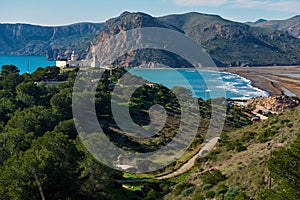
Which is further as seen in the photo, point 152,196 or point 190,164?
point 190,164

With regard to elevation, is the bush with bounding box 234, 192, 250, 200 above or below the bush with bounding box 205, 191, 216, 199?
above

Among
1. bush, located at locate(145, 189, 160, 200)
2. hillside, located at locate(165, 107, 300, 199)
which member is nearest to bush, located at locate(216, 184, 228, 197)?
hillside, located at locate(165, 107, 300, 199)

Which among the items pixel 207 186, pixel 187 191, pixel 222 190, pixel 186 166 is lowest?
pixel 186 166

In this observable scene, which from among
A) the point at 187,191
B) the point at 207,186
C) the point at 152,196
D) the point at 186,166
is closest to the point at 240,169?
the point at 207,186

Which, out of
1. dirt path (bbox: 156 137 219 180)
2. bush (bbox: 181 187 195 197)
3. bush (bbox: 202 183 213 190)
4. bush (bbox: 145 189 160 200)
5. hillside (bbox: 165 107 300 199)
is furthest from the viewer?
dirt path (bbox: 156 137 219 180)

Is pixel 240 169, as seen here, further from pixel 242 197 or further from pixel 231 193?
pixel 242 197

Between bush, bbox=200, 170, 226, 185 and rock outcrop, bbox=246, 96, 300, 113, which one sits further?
rock outcrop, bbox=246, 96, 300, 113

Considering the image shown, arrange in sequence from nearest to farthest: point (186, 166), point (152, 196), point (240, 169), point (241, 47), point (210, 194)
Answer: point (210, 194)
point (240, 169)
point (152, 196)
point (186, 166)
point (241, 47)

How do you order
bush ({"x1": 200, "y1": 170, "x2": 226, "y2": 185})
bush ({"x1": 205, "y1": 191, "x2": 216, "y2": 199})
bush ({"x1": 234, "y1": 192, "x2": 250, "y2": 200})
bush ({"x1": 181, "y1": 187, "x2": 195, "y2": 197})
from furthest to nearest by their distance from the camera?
1. bush ({"x1": 181, "y1": 187, "x2": 195, "y2": 197})
2. bush ({"x1": 200, "y1": 170, "x2": 226, "y2": 185})
3. bush ({"x1": 205, "y1": 191, "x2": 216, "y2": 199})
4. bush ({"x1": 234, "y1": 192, "x2": 250, "y2": 200})

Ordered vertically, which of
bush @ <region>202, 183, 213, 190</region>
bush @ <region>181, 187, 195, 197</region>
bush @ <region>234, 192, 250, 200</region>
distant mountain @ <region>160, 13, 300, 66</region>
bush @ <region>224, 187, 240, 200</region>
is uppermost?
distant mountain @ <region>160, 13, 300, 66</region>

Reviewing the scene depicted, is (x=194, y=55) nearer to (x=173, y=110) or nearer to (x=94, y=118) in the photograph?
(x=173, y=110)

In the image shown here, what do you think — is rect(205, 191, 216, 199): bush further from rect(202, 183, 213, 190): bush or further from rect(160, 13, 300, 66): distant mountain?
rect(160, 13, 300, 66): distant mountain

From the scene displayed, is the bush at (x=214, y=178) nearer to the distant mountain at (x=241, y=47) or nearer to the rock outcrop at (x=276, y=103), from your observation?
the rock outcrop at (x=276, y=103)

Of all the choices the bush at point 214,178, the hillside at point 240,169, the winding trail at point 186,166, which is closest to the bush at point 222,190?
the hillside at point 240,169
